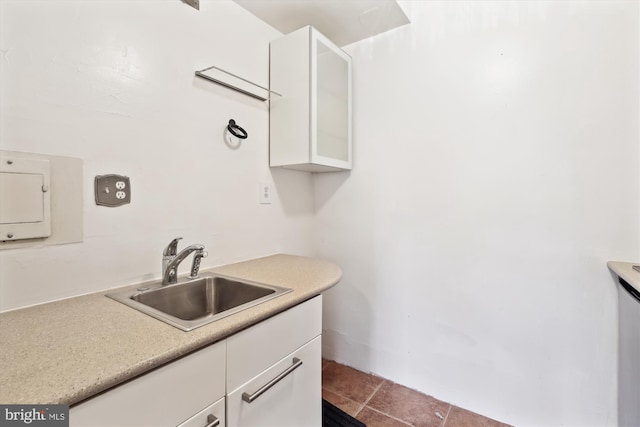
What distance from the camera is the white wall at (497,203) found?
4.17 ft

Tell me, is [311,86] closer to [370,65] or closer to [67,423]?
[370,65]

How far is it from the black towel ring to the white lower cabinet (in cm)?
97

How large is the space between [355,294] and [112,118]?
1661 mm

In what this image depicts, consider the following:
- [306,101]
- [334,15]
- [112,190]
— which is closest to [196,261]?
[112,190]

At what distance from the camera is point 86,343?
0.69 m

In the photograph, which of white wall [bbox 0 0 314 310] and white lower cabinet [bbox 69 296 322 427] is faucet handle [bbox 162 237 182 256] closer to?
white wall [bbox 0 0 314 310]

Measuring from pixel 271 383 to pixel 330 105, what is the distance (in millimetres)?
1490

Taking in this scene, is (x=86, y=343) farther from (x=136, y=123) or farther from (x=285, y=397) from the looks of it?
(x=136, y=123)

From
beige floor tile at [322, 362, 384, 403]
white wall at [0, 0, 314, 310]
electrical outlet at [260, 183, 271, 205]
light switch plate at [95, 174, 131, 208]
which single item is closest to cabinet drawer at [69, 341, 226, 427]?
white wall at [0, 0, 314, 310]

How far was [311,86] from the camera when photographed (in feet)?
5.18

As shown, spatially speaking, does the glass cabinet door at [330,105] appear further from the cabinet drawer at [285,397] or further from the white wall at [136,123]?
the cabinet drawer at [285,397]

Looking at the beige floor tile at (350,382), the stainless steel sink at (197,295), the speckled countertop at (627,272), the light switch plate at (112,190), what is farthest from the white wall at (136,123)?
the speckled countertop at (627,272)

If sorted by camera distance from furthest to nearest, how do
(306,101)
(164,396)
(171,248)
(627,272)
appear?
1. (306,101)
2. (171,248)
3. (627,272)
4. (164,396)

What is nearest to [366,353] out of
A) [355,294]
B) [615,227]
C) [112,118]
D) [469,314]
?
[355,294]
